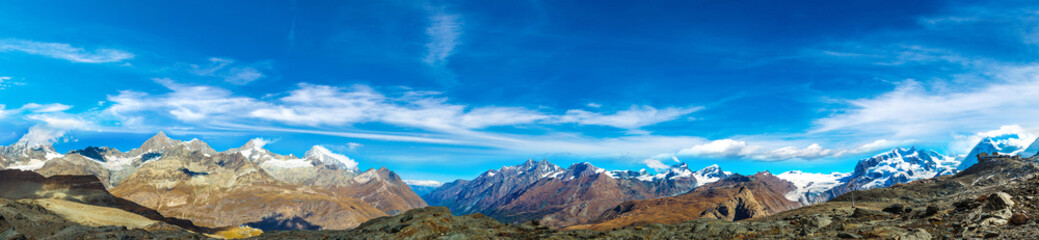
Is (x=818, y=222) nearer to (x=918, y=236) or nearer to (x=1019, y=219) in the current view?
(x=918, y=236)

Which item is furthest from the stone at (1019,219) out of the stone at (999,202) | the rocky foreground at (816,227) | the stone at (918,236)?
the stone at (918,236)

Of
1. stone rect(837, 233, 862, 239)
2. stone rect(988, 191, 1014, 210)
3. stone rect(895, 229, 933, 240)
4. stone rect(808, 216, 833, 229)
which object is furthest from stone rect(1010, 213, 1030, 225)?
stone rect(808, 216, 833, 229)

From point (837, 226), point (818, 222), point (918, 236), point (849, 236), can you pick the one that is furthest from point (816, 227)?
point (918, 236)

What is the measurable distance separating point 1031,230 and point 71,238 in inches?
2709

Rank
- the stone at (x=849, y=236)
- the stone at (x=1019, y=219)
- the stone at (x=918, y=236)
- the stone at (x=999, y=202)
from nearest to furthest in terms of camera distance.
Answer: the stone at (x=1019, y=219) < the stone at (x=918, y=236) < the stone at (x=849, y=236) < the stone at (x=999, y=202)

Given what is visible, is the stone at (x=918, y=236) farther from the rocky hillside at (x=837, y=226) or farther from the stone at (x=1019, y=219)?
the stone at (x=1019, y=219)

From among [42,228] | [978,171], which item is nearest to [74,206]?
[42,228]

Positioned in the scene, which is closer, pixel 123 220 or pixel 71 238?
pixel 71 238

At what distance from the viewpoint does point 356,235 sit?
44.1 metres

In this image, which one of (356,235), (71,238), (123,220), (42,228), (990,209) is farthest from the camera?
(123,220)

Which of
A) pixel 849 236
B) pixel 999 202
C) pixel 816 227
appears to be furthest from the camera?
pixel 816 227

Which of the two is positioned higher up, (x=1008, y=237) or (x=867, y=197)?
(x=867, y=197)

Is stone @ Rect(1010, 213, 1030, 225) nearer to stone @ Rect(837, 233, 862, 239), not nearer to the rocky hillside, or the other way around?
the rocky hillside

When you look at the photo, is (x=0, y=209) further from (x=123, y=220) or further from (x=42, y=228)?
(x=123, y=220)
